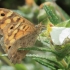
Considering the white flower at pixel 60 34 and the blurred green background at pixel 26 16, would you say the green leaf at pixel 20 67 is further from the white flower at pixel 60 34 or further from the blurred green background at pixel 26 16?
the white flower at pixel 60 34

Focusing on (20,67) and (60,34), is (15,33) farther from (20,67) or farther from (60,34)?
(20,67)

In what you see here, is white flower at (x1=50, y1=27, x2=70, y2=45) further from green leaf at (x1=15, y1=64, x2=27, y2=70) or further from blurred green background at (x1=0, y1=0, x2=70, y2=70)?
green leaf at (x1=15, y1=64, x2=27, y2=70)

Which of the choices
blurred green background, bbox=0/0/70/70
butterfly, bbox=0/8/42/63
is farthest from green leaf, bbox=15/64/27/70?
butterfly, bbox=0/8/42/63

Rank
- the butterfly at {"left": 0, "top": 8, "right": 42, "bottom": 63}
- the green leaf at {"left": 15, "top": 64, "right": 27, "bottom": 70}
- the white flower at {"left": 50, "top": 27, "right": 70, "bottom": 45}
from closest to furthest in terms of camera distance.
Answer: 1. the white flower at {"left": 50, "top": 27, "right": 70, "bottom": 45}
2. the butterfly at {"left": 0, "top": 8, "right": 42, "bottom": 63}
3. the green leaf at {"left": 15, "top": 64, "right": 27, "bottom": 70}

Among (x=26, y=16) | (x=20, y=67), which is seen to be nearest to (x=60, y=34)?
(x=20, y=67)

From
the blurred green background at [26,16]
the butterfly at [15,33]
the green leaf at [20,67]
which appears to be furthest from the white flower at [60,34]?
the green leaf at [20,67]

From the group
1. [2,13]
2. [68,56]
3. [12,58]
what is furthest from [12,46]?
[68,56]

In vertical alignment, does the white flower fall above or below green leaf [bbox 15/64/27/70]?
above
